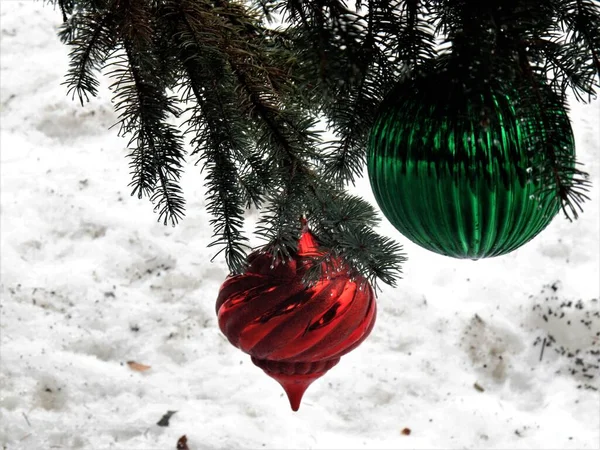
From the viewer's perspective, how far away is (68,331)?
2.46 metres

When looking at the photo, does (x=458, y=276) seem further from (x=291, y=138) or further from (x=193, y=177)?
(x=291, y=138)

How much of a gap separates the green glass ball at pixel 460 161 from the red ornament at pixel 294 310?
292mm

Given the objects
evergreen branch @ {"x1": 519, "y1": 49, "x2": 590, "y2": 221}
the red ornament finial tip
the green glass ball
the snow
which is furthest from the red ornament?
the snow

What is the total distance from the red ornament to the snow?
117 centimetres

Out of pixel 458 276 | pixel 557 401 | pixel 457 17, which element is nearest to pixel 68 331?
pixel 458 276

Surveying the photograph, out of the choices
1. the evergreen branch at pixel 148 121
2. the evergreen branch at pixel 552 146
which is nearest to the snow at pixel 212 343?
the evergreen branch at pixel 148 121

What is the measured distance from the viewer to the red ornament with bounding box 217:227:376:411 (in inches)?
43.7

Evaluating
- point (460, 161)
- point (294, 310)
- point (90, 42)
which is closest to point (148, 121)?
point (90, 42)

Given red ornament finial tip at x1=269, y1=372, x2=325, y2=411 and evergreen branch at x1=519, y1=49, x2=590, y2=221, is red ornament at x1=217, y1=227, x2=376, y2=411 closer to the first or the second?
red ornament finial tip at x1=269, y1=372, x2=325, y2=411

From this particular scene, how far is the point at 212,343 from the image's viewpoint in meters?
2.50

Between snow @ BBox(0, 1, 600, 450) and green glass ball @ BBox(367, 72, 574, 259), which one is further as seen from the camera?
snow @ BBox(0, 1, 600, 450)

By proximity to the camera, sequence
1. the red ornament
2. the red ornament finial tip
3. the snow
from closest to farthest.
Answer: the red ornament → the red ornament finial tip → the snow

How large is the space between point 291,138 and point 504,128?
322 millimetres

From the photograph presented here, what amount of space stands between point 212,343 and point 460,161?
1878mm
